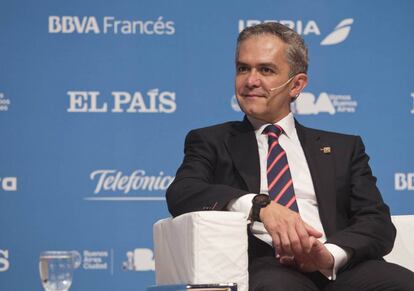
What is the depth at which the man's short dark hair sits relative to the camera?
3404 mm

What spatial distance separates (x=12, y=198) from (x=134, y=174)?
65 cm

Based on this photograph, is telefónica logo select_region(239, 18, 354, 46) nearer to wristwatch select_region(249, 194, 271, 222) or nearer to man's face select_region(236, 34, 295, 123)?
man's face select_region(236, 34, 295, 123)

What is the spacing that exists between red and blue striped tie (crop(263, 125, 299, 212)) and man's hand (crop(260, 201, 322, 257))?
0.33 m

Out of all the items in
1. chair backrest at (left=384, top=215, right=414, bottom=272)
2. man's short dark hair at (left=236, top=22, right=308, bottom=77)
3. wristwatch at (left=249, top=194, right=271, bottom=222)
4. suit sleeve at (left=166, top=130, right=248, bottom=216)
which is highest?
man's short dark hair at (left=236, top=22, right=308, bottom=77)

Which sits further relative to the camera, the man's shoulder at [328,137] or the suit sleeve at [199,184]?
the man's shoulder at [328,137]

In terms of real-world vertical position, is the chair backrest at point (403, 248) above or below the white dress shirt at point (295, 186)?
below

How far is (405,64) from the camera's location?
4820mm

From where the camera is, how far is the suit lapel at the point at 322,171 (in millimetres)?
3244

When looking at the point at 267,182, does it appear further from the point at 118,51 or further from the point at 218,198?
the point at 118,51

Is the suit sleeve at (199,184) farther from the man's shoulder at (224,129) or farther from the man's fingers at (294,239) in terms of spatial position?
the man's fingers at (294,239)

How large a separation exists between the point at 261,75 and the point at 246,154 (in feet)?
1.05

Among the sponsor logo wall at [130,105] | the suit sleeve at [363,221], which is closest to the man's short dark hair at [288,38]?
the suit sleeve at [363,221]

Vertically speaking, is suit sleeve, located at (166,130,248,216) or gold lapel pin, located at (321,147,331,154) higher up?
gold lapel pin, located at (321,147,331,154)

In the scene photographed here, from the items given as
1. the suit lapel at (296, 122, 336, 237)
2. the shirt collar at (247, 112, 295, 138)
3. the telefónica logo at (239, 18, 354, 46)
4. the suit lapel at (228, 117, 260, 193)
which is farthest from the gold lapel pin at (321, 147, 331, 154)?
the telefónica logo at (239, 18, 354, 46)
